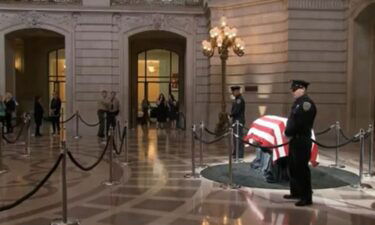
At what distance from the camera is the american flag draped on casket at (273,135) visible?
9273mm

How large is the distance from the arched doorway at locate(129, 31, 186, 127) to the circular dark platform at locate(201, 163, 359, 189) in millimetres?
16778

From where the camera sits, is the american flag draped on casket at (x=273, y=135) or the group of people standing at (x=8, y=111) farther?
the group of people standing at (x=8, y=111)

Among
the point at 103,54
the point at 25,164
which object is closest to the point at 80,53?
the point at 103,54

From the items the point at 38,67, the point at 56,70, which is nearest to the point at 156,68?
the point at 56,70

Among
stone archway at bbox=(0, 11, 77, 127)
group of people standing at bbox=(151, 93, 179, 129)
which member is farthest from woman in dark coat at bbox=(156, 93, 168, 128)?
stone archway at bbox=(0, 11, 77, 127)

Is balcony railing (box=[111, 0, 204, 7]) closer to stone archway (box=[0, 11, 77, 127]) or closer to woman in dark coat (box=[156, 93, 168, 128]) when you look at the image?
stone archway (box=[0, 11, 77, 127])

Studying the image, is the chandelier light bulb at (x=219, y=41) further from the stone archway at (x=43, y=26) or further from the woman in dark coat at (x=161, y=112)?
the stone archway at (x=43, y=26)

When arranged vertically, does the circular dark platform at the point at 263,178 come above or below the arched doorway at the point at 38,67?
below

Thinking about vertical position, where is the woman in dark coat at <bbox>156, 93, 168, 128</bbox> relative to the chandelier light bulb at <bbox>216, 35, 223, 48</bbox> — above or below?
below

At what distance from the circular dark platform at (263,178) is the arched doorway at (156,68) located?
1678cm

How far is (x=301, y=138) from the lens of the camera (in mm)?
7672

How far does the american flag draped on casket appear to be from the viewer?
9273 mm

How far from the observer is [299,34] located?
18.1 meters

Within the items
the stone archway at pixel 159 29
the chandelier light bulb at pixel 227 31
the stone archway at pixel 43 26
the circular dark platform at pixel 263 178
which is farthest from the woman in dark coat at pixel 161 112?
the circular dark platform at pixel 263 178
